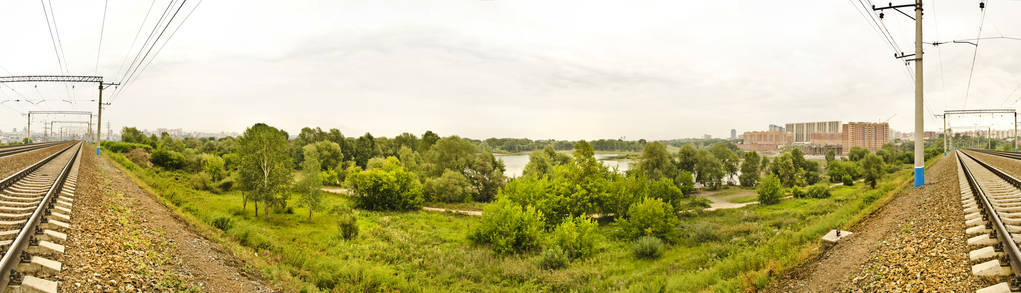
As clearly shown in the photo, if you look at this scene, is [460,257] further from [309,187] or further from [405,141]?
[405,141]

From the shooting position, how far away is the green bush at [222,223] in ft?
50.5

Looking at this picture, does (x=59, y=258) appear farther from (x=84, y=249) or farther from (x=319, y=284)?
(x=319, y=284)

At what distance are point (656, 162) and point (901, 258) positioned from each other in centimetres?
5333

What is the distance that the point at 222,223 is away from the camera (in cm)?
1561

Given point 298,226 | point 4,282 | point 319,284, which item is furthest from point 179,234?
point 298,226

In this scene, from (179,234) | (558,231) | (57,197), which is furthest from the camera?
(558,231)

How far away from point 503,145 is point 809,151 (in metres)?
100.0

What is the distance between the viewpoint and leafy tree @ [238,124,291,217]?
24031 mm

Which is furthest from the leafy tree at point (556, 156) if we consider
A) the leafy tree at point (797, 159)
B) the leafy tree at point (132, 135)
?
the leafy tree at point (132, 135)

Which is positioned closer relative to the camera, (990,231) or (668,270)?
(990,231)

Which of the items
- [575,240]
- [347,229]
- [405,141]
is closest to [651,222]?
[575,240]

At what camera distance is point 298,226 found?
79.3ft

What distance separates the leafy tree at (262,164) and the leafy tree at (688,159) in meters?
59.7

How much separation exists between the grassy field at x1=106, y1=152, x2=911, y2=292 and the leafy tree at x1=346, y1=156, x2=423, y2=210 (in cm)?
654
